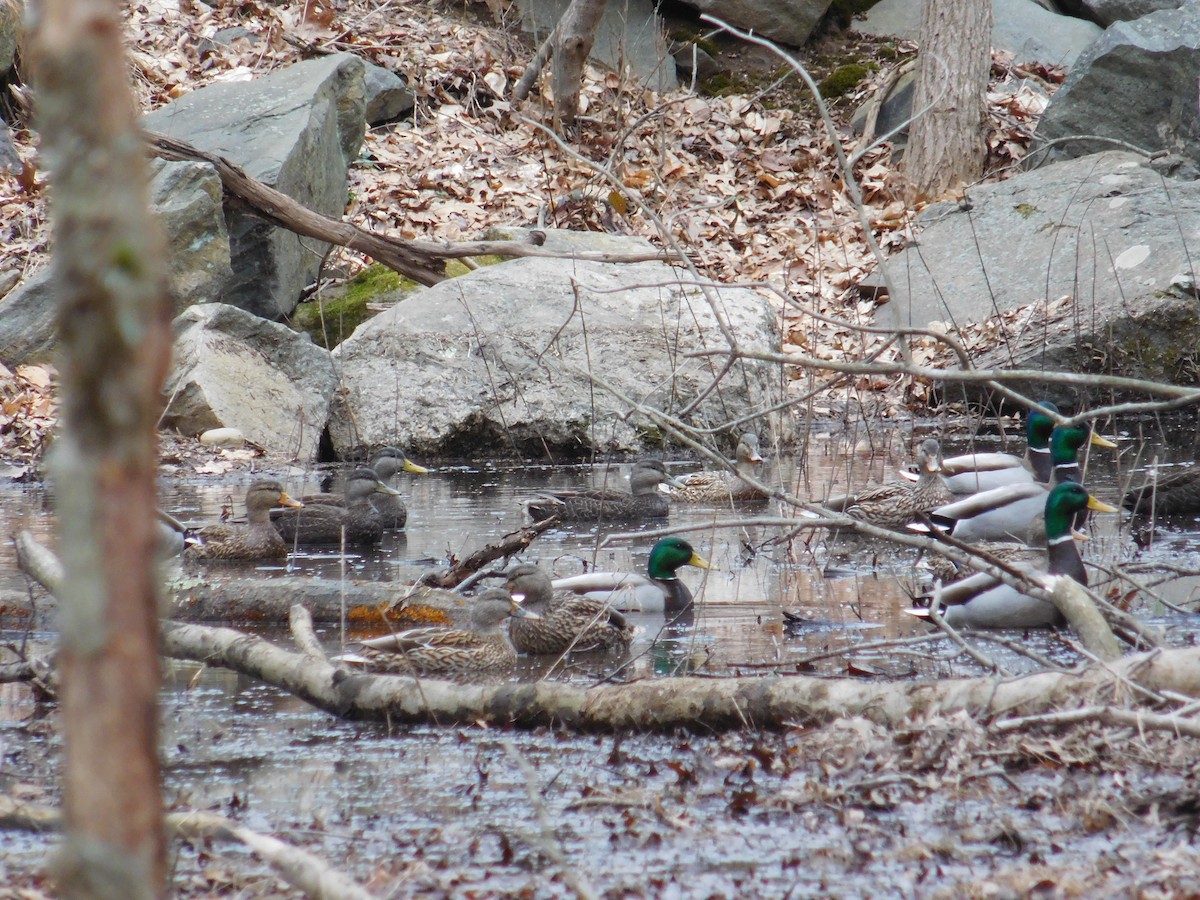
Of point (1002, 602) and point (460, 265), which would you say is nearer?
point (1002, 602)

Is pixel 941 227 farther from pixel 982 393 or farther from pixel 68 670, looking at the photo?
pixel 68 670

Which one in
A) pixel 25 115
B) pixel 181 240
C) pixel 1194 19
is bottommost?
pixel 181 240

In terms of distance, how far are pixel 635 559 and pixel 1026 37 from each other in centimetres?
1470

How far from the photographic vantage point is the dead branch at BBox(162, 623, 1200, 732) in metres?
3.83

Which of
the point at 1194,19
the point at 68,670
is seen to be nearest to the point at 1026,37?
the point at 1194,19

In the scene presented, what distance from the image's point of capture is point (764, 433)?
11.8 m

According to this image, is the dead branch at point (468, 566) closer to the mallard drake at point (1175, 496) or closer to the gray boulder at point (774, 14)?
the mallard drake at point (1175, 496)

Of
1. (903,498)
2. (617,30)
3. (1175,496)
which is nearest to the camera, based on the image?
(1175,496)

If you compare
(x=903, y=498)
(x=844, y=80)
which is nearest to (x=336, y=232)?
(x=903, y=498)

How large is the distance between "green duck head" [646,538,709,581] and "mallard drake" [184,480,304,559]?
249 centimetres

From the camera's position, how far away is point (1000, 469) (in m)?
9.33

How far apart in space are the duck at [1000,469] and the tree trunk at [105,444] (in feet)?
26.1

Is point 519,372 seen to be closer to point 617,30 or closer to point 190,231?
point 190,231

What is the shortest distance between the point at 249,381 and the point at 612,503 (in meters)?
4.19
